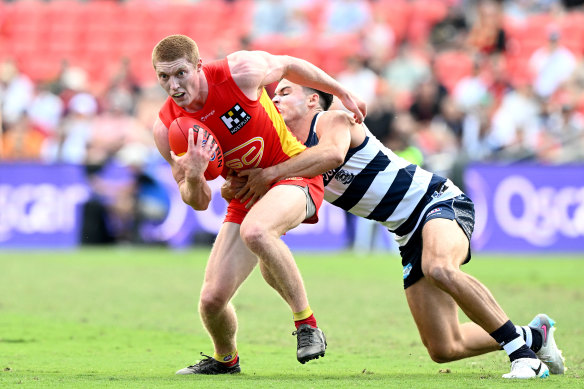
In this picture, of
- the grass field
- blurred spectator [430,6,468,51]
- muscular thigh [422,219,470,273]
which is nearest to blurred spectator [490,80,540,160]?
the grass field

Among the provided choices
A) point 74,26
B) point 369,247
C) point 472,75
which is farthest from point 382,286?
point 74,26

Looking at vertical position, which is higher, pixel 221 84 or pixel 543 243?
pixel 221 84

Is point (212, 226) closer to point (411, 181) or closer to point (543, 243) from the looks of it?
point (543, 243)

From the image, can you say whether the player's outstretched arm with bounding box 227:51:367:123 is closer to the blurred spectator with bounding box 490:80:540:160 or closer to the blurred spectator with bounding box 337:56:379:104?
the blurred spectator with bounding box 490:80:540:160

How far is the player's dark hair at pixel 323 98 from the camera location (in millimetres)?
7500

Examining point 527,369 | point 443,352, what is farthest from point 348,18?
point 527,369

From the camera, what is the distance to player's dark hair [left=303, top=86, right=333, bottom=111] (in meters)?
7.50

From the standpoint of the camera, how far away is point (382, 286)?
12.9m

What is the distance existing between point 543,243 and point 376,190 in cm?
1028

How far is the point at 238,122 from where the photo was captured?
6.64 m

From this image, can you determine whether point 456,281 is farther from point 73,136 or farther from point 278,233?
point 73,136

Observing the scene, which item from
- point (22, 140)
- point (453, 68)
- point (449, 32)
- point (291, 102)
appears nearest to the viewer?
point (291, 102)

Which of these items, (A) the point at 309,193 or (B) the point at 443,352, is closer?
(A) the point at 309,193

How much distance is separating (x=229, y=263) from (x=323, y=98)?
63.3 inches
